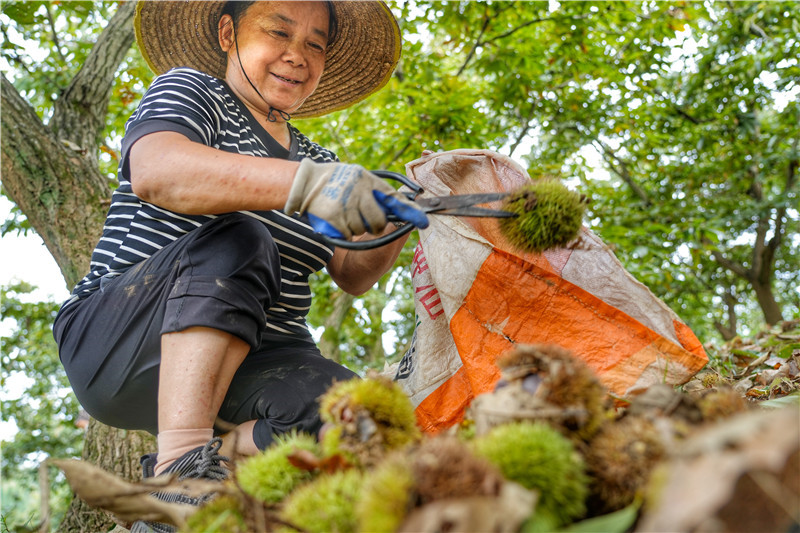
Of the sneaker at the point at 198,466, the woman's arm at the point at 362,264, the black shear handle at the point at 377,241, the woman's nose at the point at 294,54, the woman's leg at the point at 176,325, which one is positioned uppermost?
the woman's nose at the point at 294,54

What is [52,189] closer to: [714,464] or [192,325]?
[192,325]

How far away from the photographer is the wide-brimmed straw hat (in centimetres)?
224

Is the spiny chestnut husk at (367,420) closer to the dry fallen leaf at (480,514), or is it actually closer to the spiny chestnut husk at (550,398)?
the spiny chestnut husk at (550,398)

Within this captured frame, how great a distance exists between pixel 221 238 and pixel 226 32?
1.10m

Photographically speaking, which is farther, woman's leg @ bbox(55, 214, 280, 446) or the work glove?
woman's leg @ bbox(55, 214, 280, 446)

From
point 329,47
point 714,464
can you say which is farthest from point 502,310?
point 329,47

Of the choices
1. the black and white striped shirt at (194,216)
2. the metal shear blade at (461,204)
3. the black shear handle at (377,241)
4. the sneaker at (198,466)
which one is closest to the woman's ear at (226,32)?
the black and white striped shirt at (194,216)

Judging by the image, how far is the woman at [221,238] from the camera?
4.32 feet

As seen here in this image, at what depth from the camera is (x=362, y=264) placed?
7.18ft

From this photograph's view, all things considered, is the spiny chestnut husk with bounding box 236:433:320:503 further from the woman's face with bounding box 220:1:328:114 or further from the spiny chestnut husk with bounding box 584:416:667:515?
the woman's face with bounding box 220:1:328:114

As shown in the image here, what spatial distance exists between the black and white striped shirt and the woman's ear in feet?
0.95

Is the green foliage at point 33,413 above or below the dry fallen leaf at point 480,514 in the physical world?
below

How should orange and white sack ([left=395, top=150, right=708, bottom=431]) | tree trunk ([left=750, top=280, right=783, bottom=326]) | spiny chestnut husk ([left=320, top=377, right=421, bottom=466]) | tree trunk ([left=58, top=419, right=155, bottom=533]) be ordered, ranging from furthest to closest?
tree trunk ([left=750, top=280, right=783, bottom=326])
tree trunk ([left=58, top=419, right=155, bottom=533])
orange and white sack ([left=395, top=150, right=708, bottom=431])
spiny chestnut husk ([left=320, top=377, right=421, bottom=466])

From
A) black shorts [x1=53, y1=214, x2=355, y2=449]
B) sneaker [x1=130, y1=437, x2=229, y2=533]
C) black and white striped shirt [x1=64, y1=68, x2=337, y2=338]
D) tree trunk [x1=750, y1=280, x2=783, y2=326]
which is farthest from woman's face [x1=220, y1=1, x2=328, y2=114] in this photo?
tree trunk [x1=750, y1=280, x2=783, y2=326]
